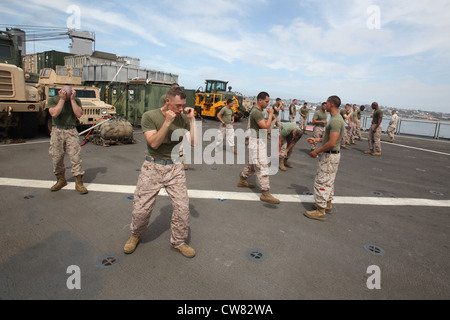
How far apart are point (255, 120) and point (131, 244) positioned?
2.99m

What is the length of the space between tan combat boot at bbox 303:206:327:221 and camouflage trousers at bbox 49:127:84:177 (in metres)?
4.09

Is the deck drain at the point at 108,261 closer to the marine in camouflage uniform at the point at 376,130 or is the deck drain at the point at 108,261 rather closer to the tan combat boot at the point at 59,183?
the tan combat boot at the point at 59,183

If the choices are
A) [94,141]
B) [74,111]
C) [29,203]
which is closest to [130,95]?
[94,141]

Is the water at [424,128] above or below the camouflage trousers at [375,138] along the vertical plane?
above

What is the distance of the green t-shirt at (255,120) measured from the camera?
4641 millimetres

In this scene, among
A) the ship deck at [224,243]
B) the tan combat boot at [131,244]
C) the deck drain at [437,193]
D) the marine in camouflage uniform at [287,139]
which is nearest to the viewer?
A: the ship deck at [224,243]

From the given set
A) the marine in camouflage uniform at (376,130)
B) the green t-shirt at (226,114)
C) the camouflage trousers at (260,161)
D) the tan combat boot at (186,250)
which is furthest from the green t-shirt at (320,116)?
the tan combat boot at (186,250)

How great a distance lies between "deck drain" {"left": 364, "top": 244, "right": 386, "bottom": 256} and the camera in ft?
10.4

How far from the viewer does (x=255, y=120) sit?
4.71 m

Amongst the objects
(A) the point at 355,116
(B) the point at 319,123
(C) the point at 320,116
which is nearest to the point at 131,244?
(B) the point at 319,123

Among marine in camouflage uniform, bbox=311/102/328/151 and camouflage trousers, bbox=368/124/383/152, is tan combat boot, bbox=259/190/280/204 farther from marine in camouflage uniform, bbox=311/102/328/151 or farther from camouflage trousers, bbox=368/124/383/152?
camouflage trousers, bbox=368/124/383/152

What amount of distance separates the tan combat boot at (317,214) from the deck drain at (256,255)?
1.36 metres
